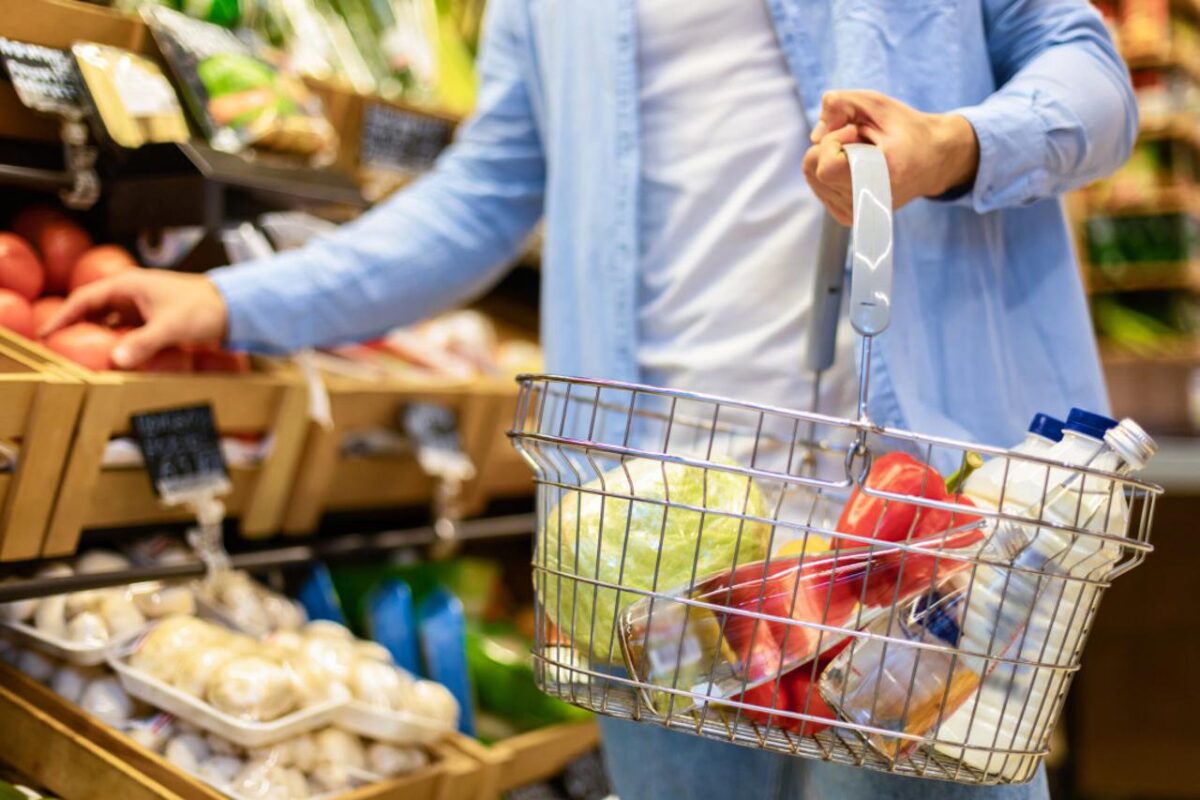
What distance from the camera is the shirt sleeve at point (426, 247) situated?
143 centimetres

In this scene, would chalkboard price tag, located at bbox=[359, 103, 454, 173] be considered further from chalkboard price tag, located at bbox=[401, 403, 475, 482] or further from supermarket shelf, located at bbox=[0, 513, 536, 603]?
supermarket shelf, located at bbox=[0, 513, 536, 603]

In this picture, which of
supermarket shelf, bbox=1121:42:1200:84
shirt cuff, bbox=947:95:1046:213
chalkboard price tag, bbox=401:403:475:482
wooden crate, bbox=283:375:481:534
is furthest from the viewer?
supermarket shelf, bbox=1121:42:1200:84

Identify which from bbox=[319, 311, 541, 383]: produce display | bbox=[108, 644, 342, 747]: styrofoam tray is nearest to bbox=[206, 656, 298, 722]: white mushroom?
bbox=[108, 644, 342, 747]: styrofoam tray

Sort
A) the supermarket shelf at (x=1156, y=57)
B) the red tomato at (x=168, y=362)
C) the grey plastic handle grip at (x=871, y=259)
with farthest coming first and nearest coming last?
1. the supermarket shelf at (x=1156, y=57)
2. the red tomato at (x=168, y=362)
3. the grey plastic handle grip at (x=871, y=259)

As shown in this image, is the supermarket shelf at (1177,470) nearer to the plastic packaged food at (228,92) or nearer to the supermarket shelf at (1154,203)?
the supermarket shelf at (1154,203)

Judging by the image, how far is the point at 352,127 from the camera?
195 centimetres

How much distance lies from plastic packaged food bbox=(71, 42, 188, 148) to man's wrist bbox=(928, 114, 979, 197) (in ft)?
2.98

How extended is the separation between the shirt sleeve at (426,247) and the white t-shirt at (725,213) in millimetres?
273

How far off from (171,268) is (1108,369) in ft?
10.4

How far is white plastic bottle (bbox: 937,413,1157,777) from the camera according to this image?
83 cm

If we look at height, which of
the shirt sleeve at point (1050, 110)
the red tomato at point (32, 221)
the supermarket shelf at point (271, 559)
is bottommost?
the supermarket shelf at point (271, 559)

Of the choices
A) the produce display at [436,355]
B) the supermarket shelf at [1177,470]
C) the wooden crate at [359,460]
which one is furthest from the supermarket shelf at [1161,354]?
the wooden crate at [359,460]

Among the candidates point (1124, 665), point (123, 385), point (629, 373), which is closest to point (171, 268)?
point (123, 385)

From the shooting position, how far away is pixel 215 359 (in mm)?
1515
